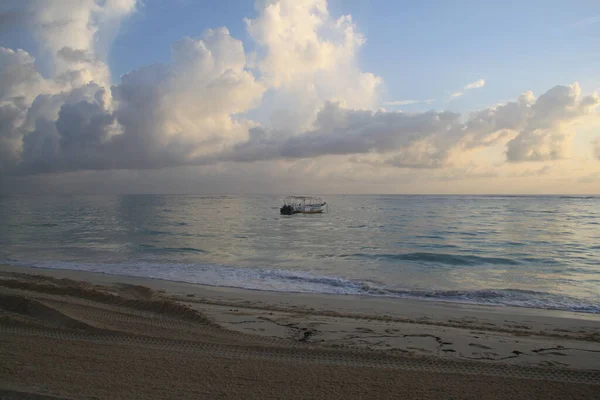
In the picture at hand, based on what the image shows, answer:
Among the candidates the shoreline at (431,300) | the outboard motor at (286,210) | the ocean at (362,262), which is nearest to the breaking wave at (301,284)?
the ocean at (362,262)

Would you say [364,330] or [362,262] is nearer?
[364,330]

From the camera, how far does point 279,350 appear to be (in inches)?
235

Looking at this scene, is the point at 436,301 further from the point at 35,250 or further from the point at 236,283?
the point at 35,250

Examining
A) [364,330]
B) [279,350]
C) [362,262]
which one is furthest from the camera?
[362,262]

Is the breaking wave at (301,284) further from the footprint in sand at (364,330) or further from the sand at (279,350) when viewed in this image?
the footprint in sand at (364,330)

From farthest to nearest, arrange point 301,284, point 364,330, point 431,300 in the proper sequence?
point 301,284, point 431,300, point 364,330

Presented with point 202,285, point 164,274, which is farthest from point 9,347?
Result: point 164,274

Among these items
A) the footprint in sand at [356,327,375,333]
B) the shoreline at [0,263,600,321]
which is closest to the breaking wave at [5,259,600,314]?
the shoreline at [0,263,600,321]

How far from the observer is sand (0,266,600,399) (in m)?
4.59

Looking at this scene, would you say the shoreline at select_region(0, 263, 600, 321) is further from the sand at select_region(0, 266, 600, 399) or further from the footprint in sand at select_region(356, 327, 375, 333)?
the footprint in sand at select_region(356, 327, 375, 333)

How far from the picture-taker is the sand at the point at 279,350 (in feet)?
15.1

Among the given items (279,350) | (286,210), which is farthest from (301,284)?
(286,210)

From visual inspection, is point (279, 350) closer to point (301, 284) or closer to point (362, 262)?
point (301, 284)

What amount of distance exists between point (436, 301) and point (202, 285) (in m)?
7.93
